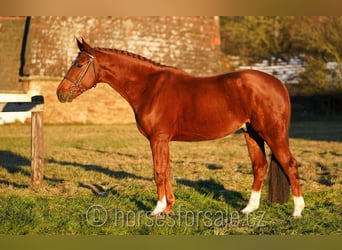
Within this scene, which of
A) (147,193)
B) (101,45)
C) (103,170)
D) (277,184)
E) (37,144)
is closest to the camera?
(277,184)

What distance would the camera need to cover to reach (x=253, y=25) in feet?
120

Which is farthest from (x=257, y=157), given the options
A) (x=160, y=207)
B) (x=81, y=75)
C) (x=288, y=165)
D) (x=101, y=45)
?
(x=101, y=45)

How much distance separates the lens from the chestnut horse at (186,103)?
695cm

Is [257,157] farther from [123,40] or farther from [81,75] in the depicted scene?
[123,40]

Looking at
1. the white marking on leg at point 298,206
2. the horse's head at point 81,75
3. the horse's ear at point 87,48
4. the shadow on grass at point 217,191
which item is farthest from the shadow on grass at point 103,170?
the white marking on leg at point 298,206

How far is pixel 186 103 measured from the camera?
709cm

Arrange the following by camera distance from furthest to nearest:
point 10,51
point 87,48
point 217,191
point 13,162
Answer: point 10,51
point 13,162
point 217,191
point 87,48

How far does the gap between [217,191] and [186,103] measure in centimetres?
240

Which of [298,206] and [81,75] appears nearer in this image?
[298,206]

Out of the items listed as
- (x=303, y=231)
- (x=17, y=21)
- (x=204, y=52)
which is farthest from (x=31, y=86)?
(x=303, y=231)

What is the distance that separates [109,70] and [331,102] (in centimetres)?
2488

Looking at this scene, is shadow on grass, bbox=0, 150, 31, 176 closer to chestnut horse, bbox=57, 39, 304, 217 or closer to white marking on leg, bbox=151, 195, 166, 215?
chestnut horse, bbox=57, 39, 304, 217

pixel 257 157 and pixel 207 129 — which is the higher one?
pixel 207 129

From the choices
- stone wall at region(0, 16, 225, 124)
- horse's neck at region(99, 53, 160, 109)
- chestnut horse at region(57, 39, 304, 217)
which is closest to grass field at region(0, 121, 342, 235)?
chestnut horse at region(57, 39, 304, 217)
